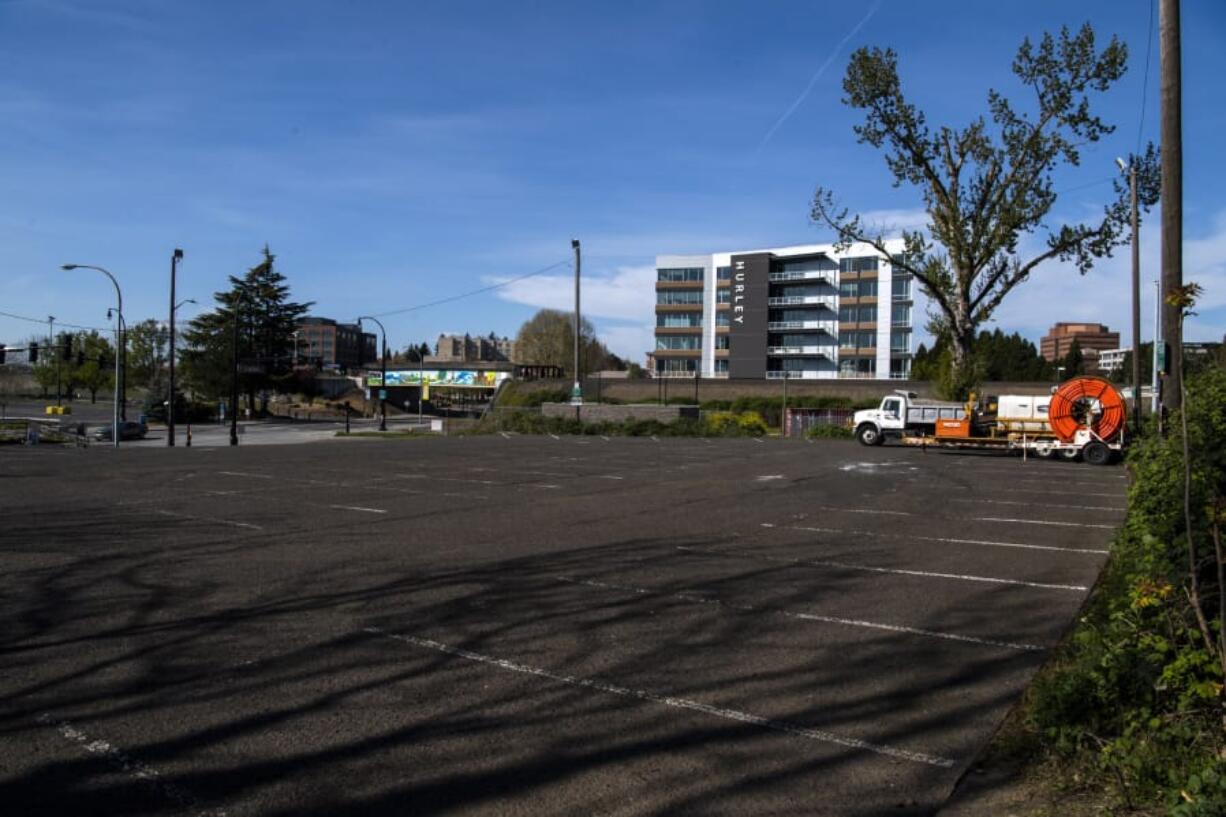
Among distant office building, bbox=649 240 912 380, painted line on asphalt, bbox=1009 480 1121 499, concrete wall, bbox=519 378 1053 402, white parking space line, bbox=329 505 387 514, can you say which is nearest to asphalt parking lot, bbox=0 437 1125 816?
white parking space line, bbox=329 505 387 514

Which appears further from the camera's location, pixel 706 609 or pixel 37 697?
pixel 706 609

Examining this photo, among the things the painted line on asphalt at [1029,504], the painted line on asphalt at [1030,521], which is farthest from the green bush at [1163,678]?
the painted line on asphalt at [1029,504]

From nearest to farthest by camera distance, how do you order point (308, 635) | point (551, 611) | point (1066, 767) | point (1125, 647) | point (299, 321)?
point (1066, 767)
point (1125, 647)
point (308, 635)
point (551, 611)
point (299, 321)

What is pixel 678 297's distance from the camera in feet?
316

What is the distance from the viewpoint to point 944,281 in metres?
37.9

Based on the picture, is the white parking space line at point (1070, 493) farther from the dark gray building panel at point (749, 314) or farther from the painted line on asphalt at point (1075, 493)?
the dark gray building panel at point (749, 314)

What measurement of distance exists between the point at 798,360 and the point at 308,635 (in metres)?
85.1

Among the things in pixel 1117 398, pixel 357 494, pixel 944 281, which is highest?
pixel 944 281

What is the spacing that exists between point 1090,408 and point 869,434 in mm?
10073

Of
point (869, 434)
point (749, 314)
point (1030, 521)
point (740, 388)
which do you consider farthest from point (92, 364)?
point (1030, 521)

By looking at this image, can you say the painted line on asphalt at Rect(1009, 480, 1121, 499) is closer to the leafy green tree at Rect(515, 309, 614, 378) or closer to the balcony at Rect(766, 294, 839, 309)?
the balcony at Rect(766, 294, 839, 309)

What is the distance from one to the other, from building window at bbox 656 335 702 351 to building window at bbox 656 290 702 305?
3521mm

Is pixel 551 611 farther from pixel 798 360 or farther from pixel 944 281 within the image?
pixel 798 360

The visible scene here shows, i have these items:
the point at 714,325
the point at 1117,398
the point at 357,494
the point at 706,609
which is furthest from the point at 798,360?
the point at 706,609
